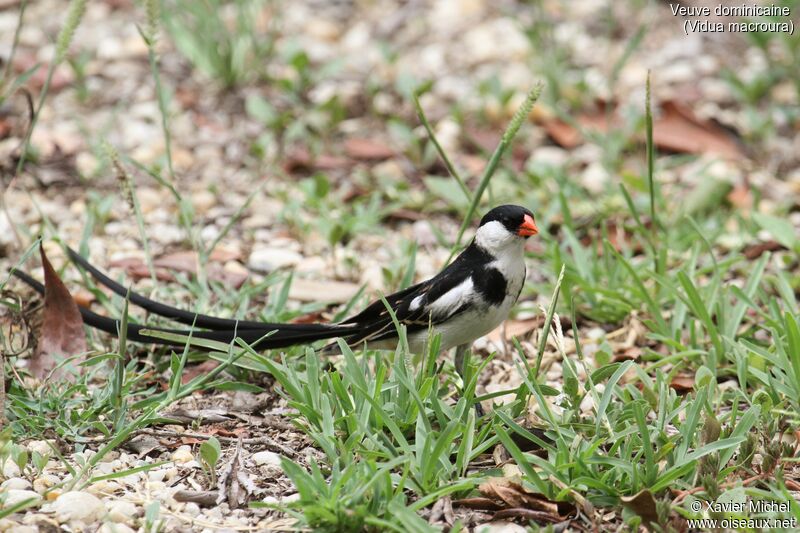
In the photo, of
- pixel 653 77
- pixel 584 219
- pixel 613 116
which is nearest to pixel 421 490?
pixel 584 219

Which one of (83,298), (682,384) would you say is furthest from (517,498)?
(83,298)

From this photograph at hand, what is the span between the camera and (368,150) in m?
4.81

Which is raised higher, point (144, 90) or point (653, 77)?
point (144, 90)

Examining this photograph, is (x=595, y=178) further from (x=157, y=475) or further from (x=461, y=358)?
(x=157, y=475)

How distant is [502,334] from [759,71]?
2715 millimetres

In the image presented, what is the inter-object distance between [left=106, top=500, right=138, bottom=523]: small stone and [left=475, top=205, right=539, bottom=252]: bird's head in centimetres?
132

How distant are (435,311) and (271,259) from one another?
1.24 m

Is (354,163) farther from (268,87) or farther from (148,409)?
(148,409)

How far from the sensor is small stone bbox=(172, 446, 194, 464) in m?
2.67

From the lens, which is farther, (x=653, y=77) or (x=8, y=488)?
(x=653, y=77)

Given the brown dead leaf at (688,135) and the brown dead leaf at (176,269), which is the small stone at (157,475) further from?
the brown dead leaf at (688,135)

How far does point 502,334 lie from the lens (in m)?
3.47

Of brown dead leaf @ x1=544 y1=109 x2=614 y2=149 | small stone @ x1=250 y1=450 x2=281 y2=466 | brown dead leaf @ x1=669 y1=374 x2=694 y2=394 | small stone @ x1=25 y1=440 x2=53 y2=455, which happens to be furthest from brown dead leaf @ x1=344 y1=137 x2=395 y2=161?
small stone @ x1=25 y1=440 x2=53 y2=455

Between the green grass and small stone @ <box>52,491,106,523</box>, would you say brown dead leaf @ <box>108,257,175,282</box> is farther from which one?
small stone @ <box>52,491,106,523</box>
